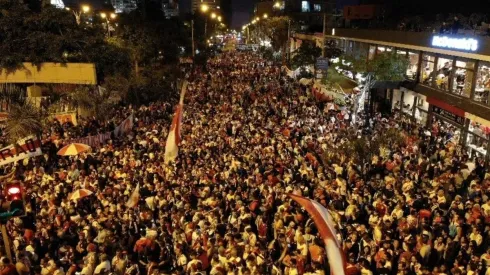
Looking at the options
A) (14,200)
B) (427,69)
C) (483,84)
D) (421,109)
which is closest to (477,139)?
(483,84)

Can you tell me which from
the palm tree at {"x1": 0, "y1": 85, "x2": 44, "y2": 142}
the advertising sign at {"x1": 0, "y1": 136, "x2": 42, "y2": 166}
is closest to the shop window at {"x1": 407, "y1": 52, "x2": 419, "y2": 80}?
the palm tree at {"x1": 0, "y1": 85, "x2": 44, "y2": 142}

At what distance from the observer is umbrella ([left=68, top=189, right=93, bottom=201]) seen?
480 inches

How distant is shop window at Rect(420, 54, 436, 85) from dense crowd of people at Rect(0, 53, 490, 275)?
4840mm

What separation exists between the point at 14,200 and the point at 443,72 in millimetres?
19309

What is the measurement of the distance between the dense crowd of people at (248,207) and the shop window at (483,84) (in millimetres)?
2195

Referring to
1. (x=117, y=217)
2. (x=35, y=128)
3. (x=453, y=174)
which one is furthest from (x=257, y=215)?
(x=35, y=128)

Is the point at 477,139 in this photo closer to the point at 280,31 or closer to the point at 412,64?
the point at 412,64

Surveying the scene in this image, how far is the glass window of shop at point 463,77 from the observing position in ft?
63.2

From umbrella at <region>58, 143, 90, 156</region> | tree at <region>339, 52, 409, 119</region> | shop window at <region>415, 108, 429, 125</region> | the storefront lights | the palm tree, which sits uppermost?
the storefront lights

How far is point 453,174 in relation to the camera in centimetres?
1327

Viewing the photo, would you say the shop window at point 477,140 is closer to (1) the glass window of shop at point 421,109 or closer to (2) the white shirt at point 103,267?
(1) the glass window of shop at point 421,109

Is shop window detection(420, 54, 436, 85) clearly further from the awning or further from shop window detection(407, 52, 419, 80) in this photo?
the awning

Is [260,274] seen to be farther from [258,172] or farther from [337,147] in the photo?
[337,147]

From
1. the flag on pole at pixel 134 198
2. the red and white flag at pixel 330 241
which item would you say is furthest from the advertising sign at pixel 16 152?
the red and white flag at pixel 330 241
